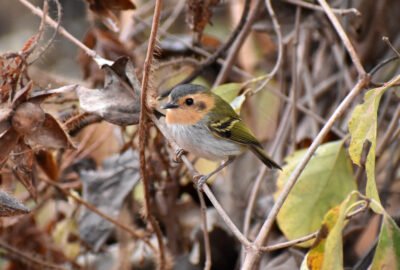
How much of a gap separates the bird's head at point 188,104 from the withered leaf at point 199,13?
211mm

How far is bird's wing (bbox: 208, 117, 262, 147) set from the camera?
2.70 m

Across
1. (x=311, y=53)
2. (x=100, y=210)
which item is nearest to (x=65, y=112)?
(x=100, y=210)

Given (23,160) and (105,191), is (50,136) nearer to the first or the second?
(23,160)

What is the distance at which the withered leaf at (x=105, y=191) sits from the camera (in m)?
2.62

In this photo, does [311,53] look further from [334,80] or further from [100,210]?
[100,210]

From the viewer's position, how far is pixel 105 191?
266 cm

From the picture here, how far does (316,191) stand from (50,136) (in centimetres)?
92

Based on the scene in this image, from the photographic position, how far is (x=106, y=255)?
3.16 m

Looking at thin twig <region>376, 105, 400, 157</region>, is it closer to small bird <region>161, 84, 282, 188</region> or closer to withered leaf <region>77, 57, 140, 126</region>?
small bird <region>161, 84, 282, 188</region>

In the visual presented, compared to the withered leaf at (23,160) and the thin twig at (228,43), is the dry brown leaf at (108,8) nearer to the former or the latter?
the thin twig at (228,43)

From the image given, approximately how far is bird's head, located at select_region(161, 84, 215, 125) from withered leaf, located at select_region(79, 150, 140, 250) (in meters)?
0.21

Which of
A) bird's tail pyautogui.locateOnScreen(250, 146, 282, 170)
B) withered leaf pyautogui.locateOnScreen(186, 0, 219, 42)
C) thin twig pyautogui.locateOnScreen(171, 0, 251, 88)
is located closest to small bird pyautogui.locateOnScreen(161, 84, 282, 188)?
bird's tail pyautogui.locateOnScreen(250, 146, 282, 170)

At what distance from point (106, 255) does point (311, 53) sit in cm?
131

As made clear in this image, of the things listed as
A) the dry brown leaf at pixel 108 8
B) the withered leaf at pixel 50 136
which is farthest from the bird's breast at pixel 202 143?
the withered leaf at pixel 50 136
